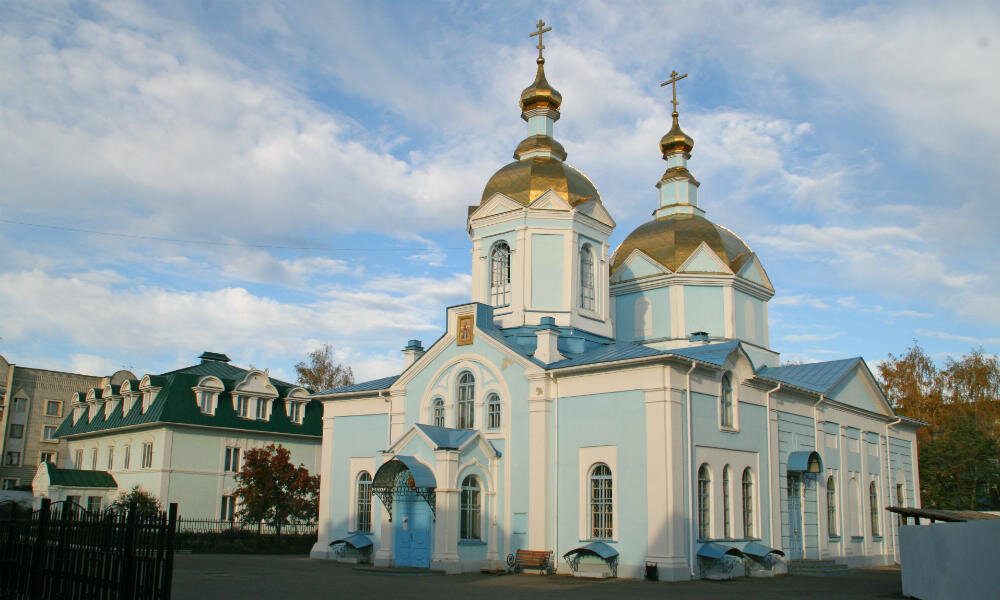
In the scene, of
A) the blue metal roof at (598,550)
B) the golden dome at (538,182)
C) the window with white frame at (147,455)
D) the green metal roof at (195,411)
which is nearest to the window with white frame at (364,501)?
the blue metal roof at (598,550)

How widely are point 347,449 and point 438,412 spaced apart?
12.8ft

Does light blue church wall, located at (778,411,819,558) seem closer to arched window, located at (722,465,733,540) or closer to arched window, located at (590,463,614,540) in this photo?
arched window, located at (722,465,733,540)

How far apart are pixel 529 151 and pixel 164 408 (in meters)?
17.1

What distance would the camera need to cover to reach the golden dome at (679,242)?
27703mm

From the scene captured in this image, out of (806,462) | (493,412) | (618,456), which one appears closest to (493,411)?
(493,412)

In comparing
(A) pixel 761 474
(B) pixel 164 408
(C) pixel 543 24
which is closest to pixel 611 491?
(A) pixel 761 474

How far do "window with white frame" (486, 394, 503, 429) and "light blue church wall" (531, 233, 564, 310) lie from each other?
116 inches

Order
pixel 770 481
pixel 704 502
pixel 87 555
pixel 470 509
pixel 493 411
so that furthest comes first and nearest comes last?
pixel 770 481
pixel 493 411
pixel 470 509
pixel 704 502
pixel 87 555

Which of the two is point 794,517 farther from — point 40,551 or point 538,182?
point 40,551

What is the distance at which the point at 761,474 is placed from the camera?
73.1 ft

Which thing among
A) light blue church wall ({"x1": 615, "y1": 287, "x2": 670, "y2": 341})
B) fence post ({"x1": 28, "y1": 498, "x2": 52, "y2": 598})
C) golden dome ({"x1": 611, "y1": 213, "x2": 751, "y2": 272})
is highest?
golden dome ({"x1": 611, "y1": 213, "x2": 751, "y2": 272})

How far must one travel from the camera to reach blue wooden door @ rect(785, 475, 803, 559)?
23125 millimetres

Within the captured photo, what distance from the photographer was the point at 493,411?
22312mm

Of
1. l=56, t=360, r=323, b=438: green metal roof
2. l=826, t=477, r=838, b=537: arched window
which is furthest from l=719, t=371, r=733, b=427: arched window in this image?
l=56, t=360, r=323, b=438: green metal roof
